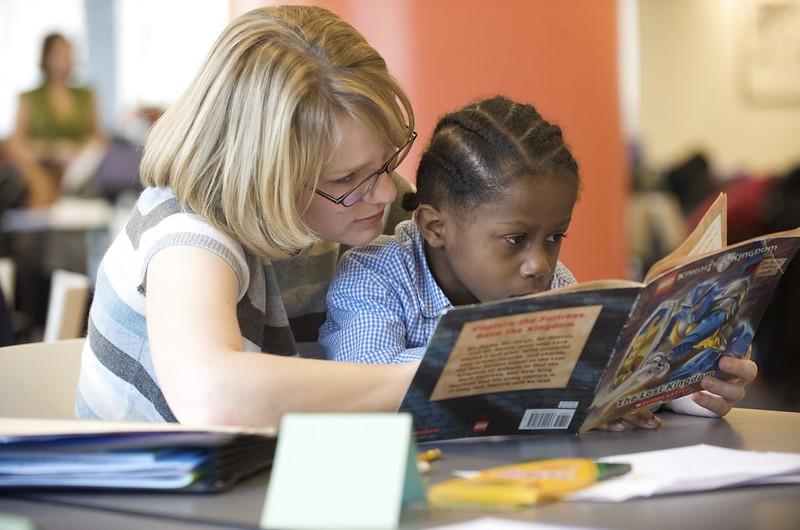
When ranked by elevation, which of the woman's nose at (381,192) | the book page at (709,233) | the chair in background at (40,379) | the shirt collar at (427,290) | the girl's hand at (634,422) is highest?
the book page at (709,233)

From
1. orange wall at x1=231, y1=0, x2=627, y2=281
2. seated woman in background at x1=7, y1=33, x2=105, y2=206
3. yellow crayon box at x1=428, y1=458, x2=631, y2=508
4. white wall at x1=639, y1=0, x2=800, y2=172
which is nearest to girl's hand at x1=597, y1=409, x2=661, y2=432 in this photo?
yellow crayon box at x1=428, y1=458, x2=631, y2=508

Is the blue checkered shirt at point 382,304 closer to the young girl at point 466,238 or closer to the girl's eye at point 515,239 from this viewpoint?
the young girl at point 466,238

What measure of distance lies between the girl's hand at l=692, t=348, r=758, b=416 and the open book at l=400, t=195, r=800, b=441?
0.5 inches

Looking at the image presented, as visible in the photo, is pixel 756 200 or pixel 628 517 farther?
pixel 756 200

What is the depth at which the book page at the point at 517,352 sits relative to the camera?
0.97 m

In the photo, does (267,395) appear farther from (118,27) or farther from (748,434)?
(118,27)

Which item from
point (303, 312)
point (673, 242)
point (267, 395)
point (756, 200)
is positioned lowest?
point (673, 242)

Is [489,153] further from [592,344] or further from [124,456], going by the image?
[124,456]

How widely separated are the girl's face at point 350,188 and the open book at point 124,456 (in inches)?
19.0

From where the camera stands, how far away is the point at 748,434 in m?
1.15

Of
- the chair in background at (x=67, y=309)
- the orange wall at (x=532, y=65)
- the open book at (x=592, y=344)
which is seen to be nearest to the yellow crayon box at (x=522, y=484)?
the open book at (x=592, y=344)

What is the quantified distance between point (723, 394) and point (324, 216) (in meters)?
0.50

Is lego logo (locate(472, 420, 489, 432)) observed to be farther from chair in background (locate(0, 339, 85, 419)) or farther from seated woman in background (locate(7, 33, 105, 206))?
seated woman in background (locate(7, 33, 105, 206))

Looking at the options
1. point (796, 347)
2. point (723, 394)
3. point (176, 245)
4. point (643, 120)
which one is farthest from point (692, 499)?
point (643, 120)
